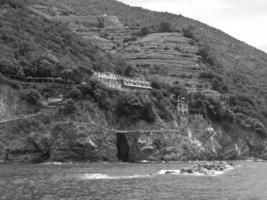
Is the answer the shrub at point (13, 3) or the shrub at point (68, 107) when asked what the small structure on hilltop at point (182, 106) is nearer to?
the shrub at point (68, 107)

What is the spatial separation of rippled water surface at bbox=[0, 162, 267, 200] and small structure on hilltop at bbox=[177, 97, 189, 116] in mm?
45863

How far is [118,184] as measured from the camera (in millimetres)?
76875

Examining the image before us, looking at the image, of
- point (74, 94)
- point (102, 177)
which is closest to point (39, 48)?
point (74, 94)

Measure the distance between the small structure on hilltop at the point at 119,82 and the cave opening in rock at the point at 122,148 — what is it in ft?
58.3

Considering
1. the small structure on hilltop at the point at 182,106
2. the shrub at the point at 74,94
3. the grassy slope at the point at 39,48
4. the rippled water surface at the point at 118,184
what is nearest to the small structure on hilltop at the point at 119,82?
the grassy slope at the point at 39,48

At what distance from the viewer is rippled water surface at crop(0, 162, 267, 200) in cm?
6656

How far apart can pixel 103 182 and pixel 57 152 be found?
32693mm

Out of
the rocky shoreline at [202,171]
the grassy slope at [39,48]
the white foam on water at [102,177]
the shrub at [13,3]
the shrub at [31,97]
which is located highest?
the shrub at [13,3]

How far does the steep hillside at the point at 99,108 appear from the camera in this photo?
111875mm

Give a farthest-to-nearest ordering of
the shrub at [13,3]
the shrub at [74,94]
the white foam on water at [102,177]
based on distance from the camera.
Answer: the shrub at [13,3], the shrub at [74,94], the white foam on water at [102,177]

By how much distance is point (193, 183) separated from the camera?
8150 centimetres

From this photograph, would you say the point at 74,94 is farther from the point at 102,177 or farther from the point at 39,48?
the point at 102,177

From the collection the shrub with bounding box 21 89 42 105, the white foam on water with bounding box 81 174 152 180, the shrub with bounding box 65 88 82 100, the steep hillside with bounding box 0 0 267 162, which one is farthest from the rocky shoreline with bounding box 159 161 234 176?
the shrub with bounding box 21 89 42 105

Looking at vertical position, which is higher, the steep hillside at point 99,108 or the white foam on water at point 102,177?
the steep hillside at point 99,108
